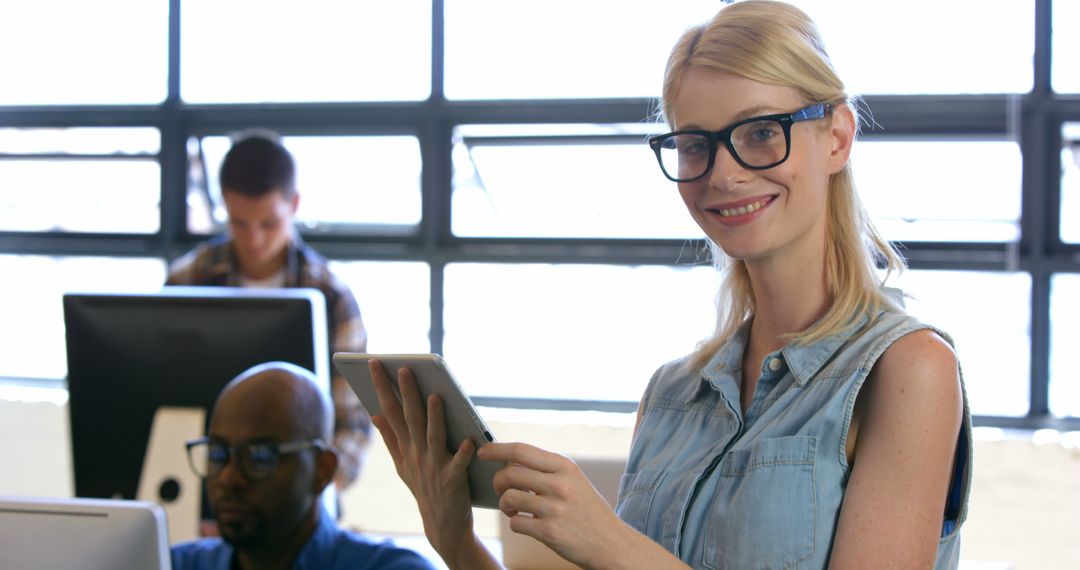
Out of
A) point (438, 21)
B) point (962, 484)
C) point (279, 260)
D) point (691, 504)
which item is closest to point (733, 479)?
point (691, 504)

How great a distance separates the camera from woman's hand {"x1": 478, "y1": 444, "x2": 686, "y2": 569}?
111cm

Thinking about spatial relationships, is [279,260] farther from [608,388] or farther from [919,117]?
[919,117]

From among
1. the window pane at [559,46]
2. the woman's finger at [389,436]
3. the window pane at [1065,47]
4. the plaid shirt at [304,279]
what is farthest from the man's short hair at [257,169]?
the window pane at [1065,47]

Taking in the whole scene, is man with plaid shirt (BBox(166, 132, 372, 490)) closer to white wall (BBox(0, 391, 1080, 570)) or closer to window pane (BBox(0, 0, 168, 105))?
white wall (BBox(0, 391, 1080, 570))

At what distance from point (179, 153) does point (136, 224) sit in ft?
1.10

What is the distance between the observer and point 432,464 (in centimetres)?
130

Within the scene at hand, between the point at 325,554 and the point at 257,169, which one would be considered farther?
the point at 257,169

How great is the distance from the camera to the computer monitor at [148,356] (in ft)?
5.93

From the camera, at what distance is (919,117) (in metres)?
3.54

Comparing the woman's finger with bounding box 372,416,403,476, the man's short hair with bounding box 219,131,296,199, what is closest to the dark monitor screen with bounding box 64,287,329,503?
the woman's finger with bounding box 372,416,403,476

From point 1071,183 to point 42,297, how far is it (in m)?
3.81

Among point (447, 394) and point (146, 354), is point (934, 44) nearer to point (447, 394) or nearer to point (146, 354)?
point (146, 354)

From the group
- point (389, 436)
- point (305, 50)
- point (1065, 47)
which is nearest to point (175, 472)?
point (389, 436)

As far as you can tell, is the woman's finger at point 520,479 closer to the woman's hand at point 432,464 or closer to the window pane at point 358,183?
the woman's hand at point 432,464
